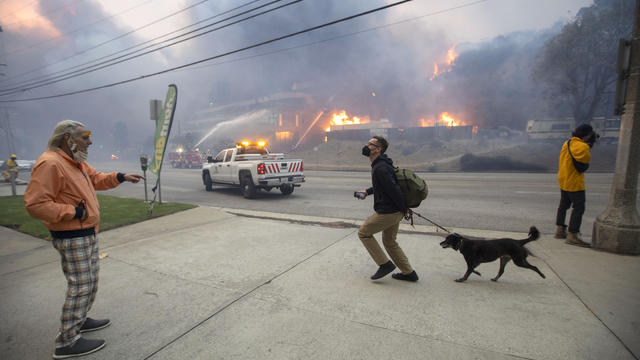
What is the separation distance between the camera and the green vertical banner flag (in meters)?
A: 8.45

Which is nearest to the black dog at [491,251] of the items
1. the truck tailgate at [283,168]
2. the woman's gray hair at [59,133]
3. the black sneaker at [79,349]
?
the black sneaker at [79,349]

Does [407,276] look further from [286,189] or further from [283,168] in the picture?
[286,189]

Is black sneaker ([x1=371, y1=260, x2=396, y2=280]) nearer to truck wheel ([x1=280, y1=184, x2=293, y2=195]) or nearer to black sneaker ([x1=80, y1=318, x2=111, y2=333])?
black sneaker ([x1=80, y1=318, x2=111, y2=333])

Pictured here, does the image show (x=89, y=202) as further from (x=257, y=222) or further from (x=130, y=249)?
(x=257, y=222)

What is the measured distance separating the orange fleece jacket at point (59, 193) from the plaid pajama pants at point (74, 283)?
0.14 m

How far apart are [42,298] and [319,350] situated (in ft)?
10.3

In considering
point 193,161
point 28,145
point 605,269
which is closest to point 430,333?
point 605,269

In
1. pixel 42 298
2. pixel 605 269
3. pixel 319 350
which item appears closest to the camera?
pixel 319 350

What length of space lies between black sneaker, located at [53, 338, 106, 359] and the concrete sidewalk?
0.06 m

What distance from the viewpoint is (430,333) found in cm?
249

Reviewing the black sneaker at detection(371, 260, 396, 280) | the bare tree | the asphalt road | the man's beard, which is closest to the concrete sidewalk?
the black sneaker at detection(371, 260, 396, 280)

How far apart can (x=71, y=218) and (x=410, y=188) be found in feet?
10.1

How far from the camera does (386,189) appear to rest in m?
3.25

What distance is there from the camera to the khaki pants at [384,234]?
335 cm
